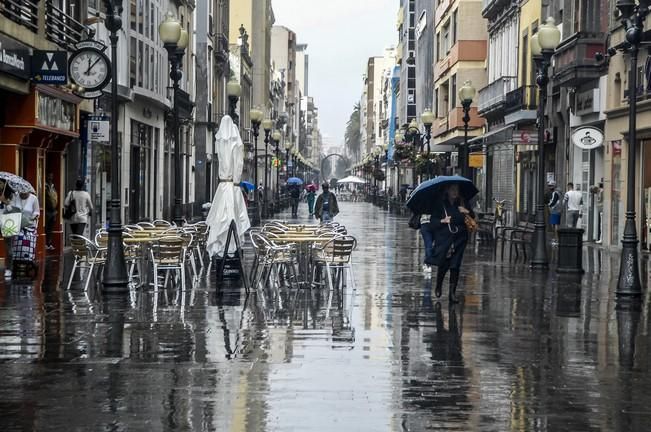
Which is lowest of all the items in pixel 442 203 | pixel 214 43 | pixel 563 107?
pixel 442 203

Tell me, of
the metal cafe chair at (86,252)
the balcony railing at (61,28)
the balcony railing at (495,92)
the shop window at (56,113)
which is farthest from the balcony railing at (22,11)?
the balcony railing at (495,92)

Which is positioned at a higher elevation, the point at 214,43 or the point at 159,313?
the point at 214,43

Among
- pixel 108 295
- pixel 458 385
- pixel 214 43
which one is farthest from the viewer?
pixel 214 43

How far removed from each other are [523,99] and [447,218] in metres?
27.6

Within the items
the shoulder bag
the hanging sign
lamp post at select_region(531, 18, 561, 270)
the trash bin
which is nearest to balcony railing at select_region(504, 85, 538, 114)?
the hanging sign

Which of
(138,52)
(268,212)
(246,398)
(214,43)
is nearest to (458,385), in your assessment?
(246,398)

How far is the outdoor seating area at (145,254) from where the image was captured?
59.2ft

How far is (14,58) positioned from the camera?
22297 millimetres

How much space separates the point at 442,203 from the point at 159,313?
16.1 ft

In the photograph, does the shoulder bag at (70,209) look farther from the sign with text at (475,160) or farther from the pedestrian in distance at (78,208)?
the sign with text at (475,160)

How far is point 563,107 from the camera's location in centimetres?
3994

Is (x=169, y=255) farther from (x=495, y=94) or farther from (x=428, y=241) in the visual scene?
(x=495, y=94)

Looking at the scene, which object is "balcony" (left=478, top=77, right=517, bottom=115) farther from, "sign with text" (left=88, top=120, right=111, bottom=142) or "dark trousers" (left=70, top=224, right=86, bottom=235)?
"dark trousers" (left=70, top=224, right=86, bottom=235)

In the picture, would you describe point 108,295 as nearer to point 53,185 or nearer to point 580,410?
point 580,410
